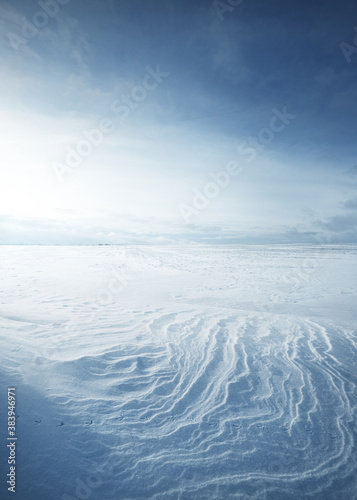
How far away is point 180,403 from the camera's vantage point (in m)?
4.05

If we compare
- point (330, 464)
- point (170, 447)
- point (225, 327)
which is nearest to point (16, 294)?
point (225, 327)

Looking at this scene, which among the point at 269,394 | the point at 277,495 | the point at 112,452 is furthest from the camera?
the point at 269,394

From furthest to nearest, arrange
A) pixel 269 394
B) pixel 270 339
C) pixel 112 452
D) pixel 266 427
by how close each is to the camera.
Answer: pixel 270 339 → pixel 269 394 → pixel 266 427 → pixel 112 452

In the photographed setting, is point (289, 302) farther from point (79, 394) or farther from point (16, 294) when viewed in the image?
point (16, 294)

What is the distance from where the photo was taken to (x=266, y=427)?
366 cm

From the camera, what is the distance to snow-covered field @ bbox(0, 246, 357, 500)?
2.87 m

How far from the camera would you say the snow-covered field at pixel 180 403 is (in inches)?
113

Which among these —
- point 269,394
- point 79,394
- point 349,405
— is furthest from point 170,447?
point 349,405

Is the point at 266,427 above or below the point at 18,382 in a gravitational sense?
below

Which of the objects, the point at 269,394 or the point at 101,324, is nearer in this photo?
the point at 269,394

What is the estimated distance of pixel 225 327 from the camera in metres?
7.11

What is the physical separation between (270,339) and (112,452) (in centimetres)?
466

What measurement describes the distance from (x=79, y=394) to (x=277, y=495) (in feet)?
10.1

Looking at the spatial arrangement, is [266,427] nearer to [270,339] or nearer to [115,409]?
[115,409]
